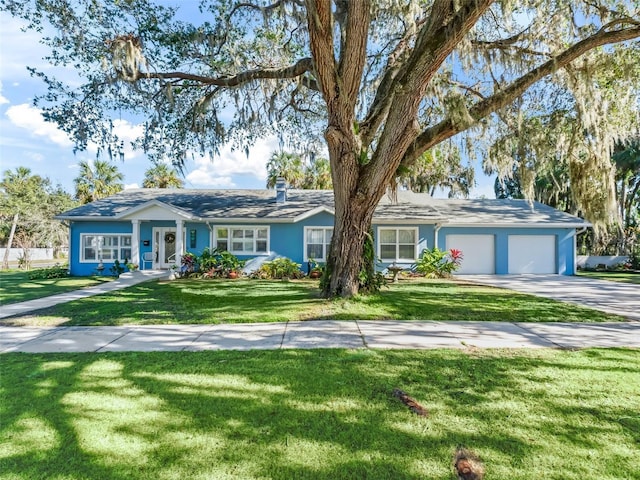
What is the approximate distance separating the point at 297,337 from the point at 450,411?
274 cm

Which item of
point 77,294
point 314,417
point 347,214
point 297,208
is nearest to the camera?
point 314,417

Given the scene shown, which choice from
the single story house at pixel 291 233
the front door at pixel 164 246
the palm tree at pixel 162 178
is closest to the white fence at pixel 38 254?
the palm tree at pixel 162 178

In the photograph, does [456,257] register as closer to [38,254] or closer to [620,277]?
[620,277]

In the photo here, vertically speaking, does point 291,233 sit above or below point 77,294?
above

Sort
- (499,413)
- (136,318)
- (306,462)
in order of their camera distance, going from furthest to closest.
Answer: (136,318), (499,413), (306,462)

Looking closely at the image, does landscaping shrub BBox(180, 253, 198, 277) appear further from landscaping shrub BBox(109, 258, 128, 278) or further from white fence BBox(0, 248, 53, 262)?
white fence BBox(0, 248, 53, 262)

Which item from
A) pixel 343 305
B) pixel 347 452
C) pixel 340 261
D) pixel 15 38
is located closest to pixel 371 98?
pixel 340 261

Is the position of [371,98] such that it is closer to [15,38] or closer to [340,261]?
[340,261]

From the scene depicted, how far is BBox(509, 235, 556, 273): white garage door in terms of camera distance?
54.2 ft

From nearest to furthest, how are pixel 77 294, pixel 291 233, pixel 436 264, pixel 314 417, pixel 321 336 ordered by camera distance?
pixel 314 417
pixel 321 336
pixel 77 294
pixel 436 264
pixel 291 233

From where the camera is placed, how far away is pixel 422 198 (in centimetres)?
1897

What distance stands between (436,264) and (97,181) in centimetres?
2683

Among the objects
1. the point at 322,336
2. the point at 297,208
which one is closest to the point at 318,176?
the point at 297,208

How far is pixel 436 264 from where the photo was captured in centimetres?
1485
